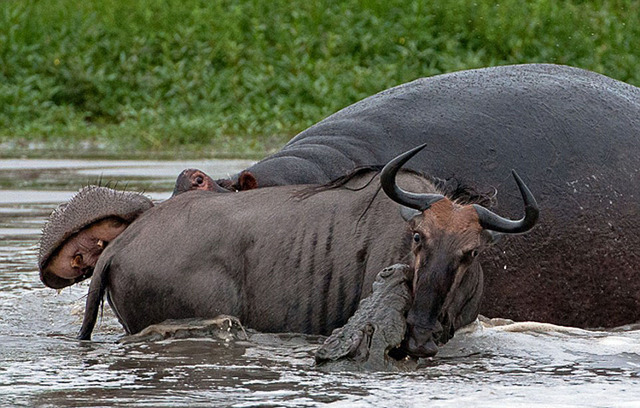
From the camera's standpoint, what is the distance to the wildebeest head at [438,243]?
430 cm

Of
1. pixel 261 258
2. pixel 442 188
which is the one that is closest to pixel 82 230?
pixel 261 258

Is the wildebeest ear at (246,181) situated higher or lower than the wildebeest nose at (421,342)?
higher

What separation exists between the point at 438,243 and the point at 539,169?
1.23 metres

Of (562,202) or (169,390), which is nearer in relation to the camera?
(169,390)

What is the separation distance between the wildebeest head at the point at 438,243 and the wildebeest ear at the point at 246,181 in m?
1.15

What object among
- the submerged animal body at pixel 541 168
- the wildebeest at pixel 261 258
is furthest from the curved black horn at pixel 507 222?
the submerged animal body at pixel 541 168

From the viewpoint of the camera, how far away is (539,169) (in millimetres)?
5410

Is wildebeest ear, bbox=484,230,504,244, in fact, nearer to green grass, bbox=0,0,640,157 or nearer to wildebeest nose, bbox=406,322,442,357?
wildebeest nose, bbox=406,322,442,357

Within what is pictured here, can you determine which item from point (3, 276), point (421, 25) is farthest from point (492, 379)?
point (421, 25)

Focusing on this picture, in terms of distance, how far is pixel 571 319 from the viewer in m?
5.43

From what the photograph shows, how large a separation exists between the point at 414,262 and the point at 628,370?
74 cm

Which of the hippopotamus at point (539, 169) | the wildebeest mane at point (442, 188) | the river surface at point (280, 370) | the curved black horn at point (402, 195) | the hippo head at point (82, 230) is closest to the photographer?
the river surface at point (280, 370)

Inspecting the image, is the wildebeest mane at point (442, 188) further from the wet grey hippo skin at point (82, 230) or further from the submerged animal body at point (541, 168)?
the wet grey hippo skin at point (82, 230)

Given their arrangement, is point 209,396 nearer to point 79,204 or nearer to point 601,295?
point 79,204
